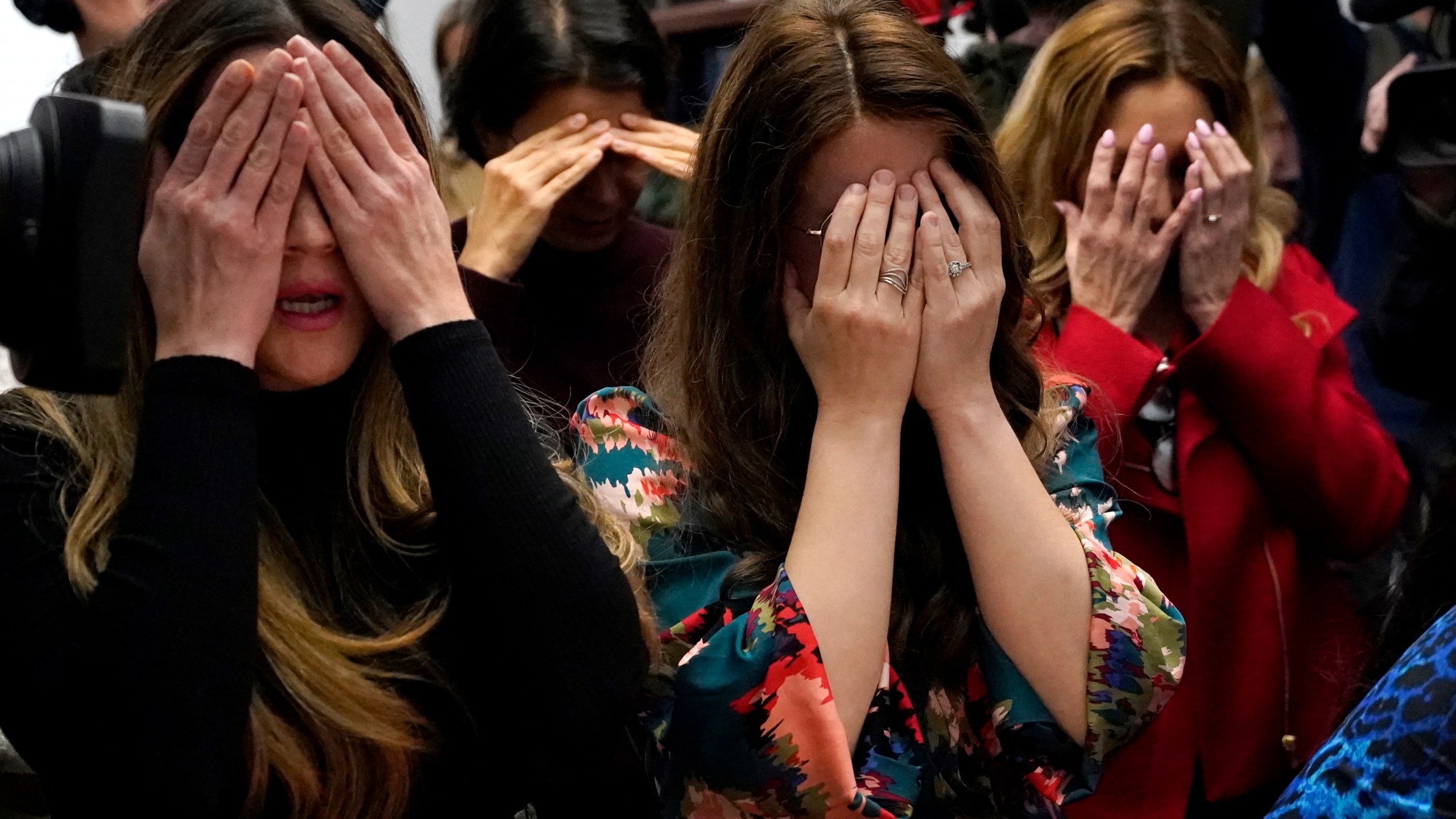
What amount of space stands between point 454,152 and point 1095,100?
32.2 inches

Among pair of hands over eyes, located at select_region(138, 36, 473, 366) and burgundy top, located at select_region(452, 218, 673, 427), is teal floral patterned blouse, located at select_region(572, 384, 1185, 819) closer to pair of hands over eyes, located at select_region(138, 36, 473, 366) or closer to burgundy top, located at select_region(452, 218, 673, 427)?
pair of hands over eyes, located at select_region(138, 36, 473, 366)

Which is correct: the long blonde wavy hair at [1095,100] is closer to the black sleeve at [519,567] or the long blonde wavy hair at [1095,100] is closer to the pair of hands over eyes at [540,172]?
the pair of hands over eyes at [540,172]

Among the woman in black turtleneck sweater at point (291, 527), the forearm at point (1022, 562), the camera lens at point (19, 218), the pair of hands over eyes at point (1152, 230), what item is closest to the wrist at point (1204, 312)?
the pair of hands over eyes at point (1152, 230)

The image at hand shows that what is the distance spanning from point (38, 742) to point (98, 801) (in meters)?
0.05

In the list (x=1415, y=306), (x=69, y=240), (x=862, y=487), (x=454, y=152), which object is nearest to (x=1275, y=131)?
(x=1415, y=306)

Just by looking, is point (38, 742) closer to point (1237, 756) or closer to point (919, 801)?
point (919, 801)

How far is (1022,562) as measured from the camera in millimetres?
1064

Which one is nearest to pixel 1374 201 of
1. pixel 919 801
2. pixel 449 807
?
pixel 919 801

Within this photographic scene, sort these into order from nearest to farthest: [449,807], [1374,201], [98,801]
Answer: [98,801], [449,807], [1374,201]

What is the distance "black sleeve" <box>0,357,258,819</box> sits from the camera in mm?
842

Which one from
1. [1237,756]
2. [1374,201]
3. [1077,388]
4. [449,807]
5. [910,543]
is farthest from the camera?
[1374,201]

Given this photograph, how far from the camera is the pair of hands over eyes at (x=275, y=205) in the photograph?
0.93 metres

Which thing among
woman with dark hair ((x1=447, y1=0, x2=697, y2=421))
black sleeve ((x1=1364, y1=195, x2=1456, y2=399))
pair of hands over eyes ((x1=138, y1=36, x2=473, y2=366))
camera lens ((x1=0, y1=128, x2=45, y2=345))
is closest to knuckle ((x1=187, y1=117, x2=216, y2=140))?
pair of hands over eyes ((x1=138, y1=36, x2=473, y2=366))

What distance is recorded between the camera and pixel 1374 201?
192 cm
